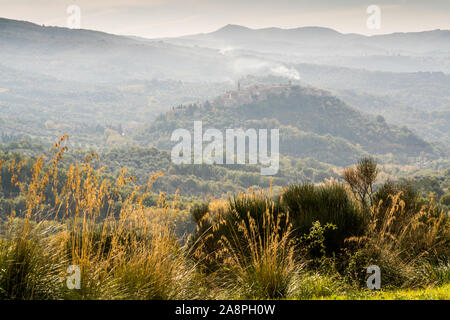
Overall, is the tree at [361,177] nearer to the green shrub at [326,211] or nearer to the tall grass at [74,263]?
the green shrub at [326,211]

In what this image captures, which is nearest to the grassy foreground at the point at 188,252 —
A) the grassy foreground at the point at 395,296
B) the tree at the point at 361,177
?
the grassy foreground at the point at 395,296

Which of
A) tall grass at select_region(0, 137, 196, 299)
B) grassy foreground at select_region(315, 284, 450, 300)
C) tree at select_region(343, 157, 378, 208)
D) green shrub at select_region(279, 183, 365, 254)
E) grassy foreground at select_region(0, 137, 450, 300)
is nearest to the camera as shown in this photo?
tall grass at select_region(0, 137, 196, 299)

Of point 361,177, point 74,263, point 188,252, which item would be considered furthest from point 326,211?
point 74,263

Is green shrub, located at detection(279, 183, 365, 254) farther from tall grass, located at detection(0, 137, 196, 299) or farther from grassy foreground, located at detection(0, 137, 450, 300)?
tall grass, located at detection(0, 137, 196, 299)

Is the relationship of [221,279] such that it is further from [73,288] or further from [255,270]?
[73,288]

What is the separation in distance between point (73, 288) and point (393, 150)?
195 metres

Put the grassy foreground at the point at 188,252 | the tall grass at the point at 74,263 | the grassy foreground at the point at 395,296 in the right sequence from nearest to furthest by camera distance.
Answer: the tall grass at the point at 74,263
the grassy foreground at the point at 188,252
the grassy foreground at the point at 395,296

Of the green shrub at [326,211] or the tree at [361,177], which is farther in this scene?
the tree at [361,177]

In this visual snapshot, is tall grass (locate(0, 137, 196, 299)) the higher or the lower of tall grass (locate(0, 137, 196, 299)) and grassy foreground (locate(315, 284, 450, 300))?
the higher

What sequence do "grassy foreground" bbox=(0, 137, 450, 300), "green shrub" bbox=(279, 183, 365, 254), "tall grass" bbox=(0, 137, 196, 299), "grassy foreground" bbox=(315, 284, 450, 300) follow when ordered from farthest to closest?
"green shrub" bbox=(279, 183, 365, 254), "grassy foreground" bbox=(315, 284, 450, 300), "grassy foreground" bbox=(0, 137, 450, 300), "tall grass" bbox=(0, 137, 196, 299)

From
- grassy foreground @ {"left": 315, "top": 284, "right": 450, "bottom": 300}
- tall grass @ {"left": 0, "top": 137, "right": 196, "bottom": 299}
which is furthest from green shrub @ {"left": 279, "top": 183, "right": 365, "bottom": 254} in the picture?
tall grass @ {"left": 0, "top": 137, "right": 196, "bottom": 299}

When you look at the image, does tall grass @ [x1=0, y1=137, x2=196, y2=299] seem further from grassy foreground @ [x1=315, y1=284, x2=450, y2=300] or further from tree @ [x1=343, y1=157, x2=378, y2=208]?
tree @ [x1=343, y1=157, x2=378, y2=208]

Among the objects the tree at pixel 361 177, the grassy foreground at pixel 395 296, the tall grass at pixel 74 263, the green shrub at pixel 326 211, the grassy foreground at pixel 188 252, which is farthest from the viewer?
the tree at pixel 361 177

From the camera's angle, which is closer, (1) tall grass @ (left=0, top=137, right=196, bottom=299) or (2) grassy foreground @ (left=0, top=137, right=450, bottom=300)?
(1) tall grass @ (left=0, top=137, right=196, bottom=299)
